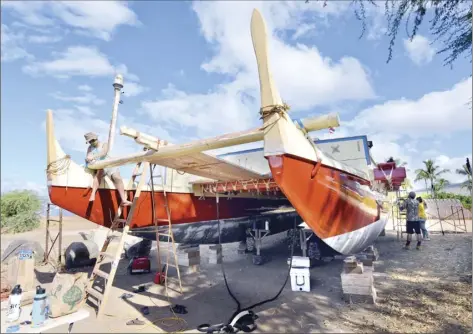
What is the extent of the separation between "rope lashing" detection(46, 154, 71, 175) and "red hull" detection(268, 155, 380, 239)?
511 cm

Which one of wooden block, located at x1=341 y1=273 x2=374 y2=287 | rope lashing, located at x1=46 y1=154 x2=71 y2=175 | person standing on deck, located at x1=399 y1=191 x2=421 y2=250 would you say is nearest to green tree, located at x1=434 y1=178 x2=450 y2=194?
person standing on deck, located at x1=399 y1=191 x2=421 y2=250

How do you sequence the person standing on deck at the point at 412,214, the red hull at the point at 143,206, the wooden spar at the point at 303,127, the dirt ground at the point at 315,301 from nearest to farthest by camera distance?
1. the wooden spar at the point at 303,127
2. the dirt ground at the point at 315,301
3. the red hull at the point at 143,206
4. the person standing on deck at the point at 412,214

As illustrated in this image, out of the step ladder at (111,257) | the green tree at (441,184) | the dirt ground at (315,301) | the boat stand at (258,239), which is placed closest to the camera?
the dirt ground at (315,301)

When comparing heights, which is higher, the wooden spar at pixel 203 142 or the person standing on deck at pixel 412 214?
the wooden spar at pixel 203 142

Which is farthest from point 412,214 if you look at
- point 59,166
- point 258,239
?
point 59,166

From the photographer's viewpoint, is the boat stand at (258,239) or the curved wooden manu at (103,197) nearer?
the curved wooden manu at (103,197)

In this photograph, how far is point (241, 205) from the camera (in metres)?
10.3

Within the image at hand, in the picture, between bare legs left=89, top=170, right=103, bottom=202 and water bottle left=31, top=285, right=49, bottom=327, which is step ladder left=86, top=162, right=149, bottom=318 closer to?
bare legs left=89, top=170, right=103, bottom=202

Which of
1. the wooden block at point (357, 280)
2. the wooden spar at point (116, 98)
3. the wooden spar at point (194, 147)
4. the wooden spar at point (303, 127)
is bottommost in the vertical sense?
the wooden block at point (357, 280)

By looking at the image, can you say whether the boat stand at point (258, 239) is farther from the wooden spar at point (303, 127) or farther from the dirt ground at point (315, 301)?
the wooden spar at point (303, 127)

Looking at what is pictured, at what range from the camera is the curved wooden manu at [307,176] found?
11.8 feet

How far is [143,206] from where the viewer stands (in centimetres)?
744

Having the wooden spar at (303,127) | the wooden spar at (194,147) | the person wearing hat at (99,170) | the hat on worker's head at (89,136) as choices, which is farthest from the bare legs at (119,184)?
the wooden spar at (303,127)

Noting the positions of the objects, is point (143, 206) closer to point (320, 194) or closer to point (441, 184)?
point (320, 194)
